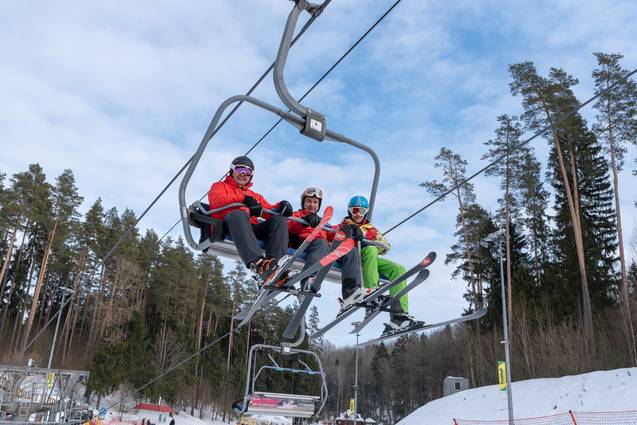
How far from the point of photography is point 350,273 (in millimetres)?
4938

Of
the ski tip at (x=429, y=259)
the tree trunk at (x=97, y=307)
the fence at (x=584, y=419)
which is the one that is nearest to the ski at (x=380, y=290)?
the ski tip at (x=429, y=259)

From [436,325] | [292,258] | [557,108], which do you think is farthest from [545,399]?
[292,258]

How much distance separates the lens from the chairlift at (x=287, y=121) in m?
3.35

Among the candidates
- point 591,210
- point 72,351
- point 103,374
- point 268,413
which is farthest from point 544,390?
point 72,351

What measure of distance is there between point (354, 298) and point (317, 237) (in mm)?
701

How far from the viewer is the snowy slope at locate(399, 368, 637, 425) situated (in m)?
16.5

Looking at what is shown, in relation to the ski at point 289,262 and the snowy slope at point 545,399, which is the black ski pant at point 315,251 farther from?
the snowy slope at point 545,399

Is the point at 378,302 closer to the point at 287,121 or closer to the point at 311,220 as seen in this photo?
the point at 311,220

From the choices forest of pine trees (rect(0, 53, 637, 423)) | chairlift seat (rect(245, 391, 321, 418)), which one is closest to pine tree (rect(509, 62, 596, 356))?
forest of pine trees (rect(0, 53, 637, 423))

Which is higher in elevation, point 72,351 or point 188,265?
point 188,265

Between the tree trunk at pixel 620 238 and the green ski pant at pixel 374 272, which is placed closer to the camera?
the green ski pant at pixel 374 272

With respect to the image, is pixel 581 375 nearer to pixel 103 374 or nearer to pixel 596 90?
pixel 596 90

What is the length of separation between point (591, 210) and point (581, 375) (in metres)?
11.2

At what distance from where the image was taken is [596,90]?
20.3m
